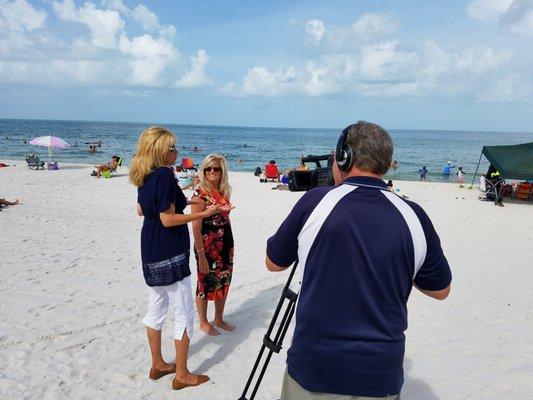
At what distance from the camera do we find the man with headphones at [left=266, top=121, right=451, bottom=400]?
154cm

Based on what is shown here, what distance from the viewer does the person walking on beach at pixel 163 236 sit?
2.90 metres

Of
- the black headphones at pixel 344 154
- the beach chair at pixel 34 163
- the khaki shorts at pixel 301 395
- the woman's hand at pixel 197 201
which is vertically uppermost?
the black headphones at pixel 344 154

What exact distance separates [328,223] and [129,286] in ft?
15.6

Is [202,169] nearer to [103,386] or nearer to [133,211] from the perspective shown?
[103,386]

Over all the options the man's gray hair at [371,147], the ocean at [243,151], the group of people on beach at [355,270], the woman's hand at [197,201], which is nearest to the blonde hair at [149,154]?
the woman's hand at [197,201]

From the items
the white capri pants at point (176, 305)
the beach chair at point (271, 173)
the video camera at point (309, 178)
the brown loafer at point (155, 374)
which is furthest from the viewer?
the beach chair at point (271, 173)

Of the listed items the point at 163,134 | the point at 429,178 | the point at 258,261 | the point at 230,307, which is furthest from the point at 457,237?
the point at 429,178

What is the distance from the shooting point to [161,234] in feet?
9.88

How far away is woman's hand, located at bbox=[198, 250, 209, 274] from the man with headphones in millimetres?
2279

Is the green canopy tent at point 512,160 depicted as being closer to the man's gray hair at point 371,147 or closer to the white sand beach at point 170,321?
the white sand beach at point 170,321

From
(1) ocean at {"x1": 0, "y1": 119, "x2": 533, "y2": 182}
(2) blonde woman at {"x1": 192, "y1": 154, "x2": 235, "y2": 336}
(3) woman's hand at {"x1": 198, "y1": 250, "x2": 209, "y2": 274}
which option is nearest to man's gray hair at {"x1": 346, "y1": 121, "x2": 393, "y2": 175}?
(2) blonde woman at {"x1": 192, "y1": 154, "x2": 235, "y2": 336}

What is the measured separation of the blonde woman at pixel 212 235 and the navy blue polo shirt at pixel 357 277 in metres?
2.22

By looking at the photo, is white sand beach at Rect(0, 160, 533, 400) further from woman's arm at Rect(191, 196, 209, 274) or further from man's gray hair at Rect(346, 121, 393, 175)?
man's gray hair at Rect(346, 121, 393, 175)

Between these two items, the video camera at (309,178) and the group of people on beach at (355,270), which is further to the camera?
the video camera at (309,178)
